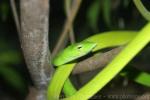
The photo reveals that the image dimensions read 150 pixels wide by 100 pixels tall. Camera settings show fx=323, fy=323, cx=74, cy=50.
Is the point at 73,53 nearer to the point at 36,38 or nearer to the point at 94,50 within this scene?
the point at 94,50

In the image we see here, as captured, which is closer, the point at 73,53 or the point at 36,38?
the point at 36,38

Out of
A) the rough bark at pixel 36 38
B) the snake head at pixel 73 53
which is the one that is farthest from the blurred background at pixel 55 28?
the rough bark at pixel 36 38

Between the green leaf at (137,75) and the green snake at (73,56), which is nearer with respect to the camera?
the green snake at (73,56)

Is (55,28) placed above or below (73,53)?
below

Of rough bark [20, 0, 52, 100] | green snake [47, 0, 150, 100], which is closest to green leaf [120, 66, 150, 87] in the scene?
green snake [47, 0, 150, 100]

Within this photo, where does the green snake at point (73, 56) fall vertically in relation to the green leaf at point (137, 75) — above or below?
above

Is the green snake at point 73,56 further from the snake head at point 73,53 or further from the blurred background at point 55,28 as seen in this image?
the blurred background at point 55,28

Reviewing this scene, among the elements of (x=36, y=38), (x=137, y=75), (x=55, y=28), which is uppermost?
(x=36, y=38)

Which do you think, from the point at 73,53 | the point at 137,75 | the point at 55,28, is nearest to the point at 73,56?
the point at 73,53
